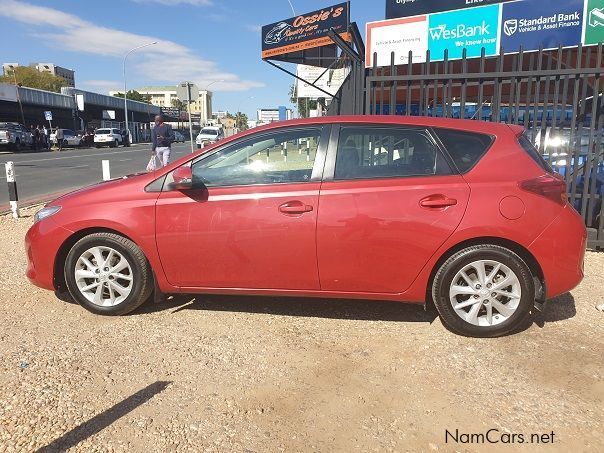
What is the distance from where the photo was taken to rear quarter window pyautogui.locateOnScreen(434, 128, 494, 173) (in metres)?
3.53

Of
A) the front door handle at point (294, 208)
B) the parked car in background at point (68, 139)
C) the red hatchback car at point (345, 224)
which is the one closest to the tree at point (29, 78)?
the parked car in background at point (68, 139)

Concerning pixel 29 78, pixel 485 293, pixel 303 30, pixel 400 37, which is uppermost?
pixel 29 78

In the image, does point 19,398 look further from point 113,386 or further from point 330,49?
point 330,49

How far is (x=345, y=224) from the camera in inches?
135

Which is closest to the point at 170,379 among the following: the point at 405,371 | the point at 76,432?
the point at 76,432

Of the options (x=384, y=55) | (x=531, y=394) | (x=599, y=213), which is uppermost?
(x=384, y=55)

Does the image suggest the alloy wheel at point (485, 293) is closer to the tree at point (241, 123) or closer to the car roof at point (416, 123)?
the car roof at point (416, 123)

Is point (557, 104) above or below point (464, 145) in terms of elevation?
above

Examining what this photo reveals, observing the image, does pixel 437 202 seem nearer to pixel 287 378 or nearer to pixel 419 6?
pixel 287 378

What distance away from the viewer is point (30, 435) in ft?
7.98

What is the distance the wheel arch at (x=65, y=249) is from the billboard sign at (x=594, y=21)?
10206 mm

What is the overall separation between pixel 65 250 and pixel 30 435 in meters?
1.81

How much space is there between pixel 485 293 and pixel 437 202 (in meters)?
0.75

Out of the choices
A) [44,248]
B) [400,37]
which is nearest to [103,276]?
[44,248]
